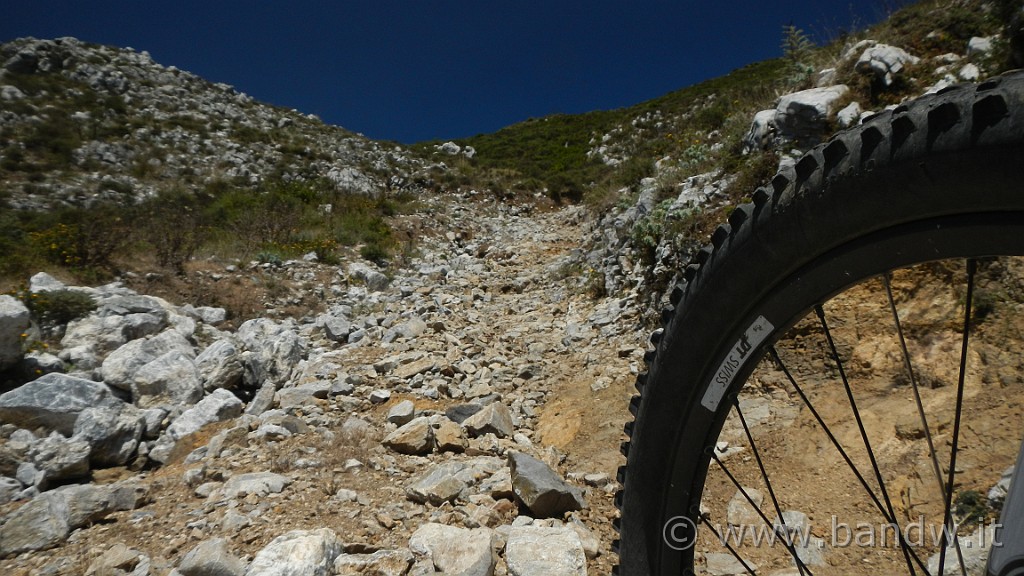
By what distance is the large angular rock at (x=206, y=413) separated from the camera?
3.56m

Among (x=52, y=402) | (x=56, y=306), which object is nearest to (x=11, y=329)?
(x=56, y=306)

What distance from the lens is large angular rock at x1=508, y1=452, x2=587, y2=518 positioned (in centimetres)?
238

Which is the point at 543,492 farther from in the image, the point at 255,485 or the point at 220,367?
the point at 220,367

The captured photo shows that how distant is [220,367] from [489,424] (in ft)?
8.90

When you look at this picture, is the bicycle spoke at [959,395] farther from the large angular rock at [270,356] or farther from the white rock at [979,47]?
the large angular rock at [270,356]

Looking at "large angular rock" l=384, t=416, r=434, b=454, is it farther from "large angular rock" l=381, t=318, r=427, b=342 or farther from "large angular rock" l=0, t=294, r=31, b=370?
"large angular rock" l=0, t=294, r=31, b=370

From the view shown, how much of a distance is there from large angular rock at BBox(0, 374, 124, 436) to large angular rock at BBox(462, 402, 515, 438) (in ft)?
9.00

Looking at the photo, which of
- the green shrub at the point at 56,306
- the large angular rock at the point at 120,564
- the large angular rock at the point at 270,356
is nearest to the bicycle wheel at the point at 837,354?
the large angular rock at the point at 120,564

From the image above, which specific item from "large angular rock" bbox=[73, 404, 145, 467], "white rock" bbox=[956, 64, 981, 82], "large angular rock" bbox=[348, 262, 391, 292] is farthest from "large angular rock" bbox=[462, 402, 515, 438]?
"large angular rock" bbox=[348, 262, 391, 292]

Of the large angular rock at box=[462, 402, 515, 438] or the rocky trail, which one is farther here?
the large angular rock at box=[462, 402, 515, 438]

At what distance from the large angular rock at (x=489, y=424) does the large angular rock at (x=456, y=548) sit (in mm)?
1125

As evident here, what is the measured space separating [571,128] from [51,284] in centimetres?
3174

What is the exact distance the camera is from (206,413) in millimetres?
3697

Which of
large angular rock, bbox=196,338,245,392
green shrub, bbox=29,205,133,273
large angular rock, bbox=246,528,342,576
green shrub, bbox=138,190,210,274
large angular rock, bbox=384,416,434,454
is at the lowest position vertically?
large angular rock, bbox=246,528,342,576
